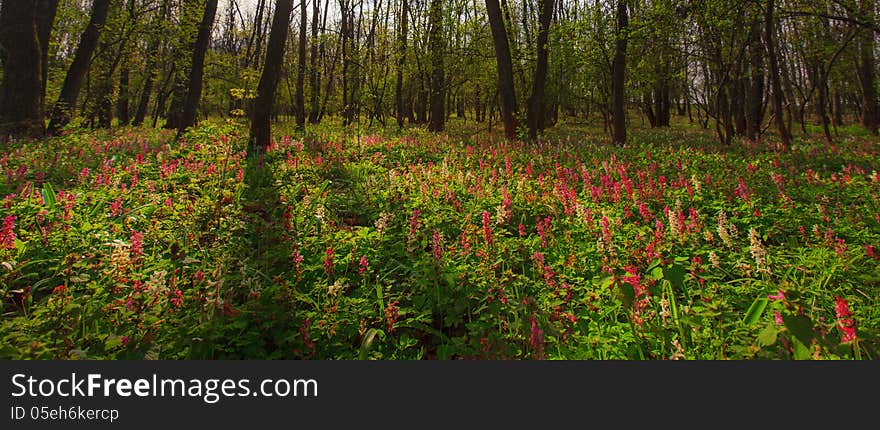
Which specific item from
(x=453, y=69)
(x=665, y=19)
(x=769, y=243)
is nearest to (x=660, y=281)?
(x=769, y=243)

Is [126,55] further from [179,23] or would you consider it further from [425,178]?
[425,178]

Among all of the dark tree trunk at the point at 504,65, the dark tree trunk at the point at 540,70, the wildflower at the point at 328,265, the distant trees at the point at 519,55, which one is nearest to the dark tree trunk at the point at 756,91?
the distant trees at the point at 519,55

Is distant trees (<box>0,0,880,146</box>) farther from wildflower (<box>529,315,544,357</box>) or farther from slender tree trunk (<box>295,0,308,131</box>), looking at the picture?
wildflower (<box>529,315,544,357</box>)

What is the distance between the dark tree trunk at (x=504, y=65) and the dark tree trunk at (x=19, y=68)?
11.1 m

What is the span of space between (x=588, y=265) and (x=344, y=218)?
2.80m

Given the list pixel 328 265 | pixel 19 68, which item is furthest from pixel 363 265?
pixel 19 68

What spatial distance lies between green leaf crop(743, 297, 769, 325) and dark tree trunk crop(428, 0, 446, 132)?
17.4 metres

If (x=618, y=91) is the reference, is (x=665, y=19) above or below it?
above

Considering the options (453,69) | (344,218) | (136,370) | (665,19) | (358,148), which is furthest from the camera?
(453,69)

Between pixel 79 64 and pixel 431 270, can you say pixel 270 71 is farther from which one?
pixel 431 270

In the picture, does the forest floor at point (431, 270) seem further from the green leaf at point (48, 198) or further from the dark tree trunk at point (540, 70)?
the dark tree trunk at point (540, 70)

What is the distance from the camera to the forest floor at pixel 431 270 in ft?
7.48

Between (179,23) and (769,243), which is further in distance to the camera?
(179,23)

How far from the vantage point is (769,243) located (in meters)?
4.09
